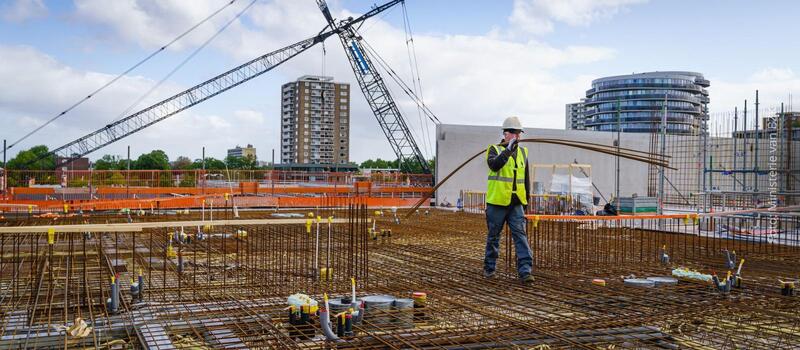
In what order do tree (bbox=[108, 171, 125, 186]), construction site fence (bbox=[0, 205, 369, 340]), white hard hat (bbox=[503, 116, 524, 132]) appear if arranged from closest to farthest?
1. construction site fence (bbox=[0, 205, 369, 340])
2. white hard hat (bbox=[503, 116, 524, 132])
3. tree (bbox=[108, 171, 125, 186])

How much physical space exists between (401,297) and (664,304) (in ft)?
7.46

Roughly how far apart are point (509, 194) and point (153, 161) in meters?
47.6

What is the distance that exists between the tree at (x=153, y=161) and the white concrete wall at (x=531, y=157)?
32.1 metres

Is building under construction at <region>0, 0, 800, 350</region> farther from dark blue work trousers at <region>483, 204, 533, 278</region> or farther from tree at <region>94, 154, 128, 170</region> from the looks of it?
tree at <region>94, 154, 128, 170</region>

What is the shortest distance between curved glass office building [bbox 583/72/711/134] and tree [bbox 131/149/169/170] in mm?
55515

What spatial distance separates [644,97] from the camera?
84875 mm

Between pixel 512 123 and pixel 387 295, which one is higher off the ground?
pixel 512 123

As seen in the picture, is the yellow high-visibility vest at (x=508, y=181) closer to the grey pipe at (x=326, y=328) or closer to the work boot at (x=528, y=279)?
the work boot at (x=528, y=279)

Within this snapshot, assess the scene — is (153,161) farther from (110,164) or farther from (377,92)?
(377,92)

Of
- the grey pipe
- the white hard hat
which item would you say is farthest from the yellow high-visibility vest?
the grey pipe

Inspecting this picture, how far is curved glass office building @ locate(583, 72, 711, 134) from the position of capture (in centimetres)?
8131

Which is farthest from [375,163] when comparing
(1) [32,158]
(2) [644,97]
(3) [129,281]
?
(3) [129,281]

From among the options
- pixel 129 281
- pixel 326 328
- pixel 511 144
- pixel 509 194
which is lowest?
pixel 129 281

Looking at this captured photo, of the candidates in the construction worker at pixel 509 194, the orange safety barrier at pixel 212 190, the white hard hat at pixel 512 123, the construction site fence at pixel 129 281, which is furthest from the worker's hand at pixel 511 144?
the orange safety barrier at pixel 212 190
